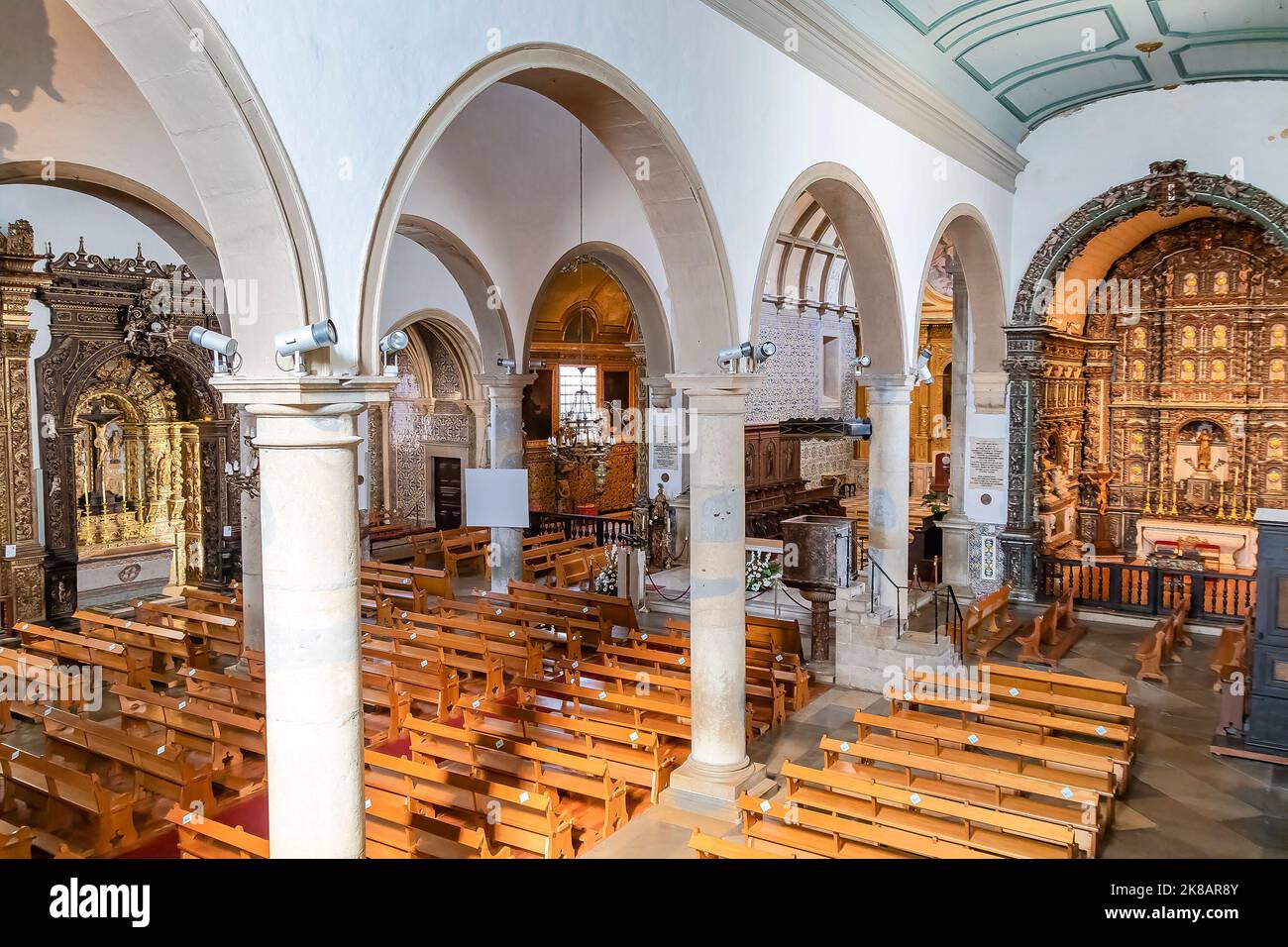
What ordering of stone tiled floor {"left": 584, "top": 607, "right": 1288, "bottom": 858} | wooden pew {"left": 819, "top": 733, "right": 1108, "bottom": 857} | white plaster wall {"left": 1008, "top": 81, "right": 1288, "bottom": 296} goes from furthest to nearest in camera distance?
white plaster wall {"left": 1008, "top": 81, "right": 1288, "bottom": 296} < stone tiled floor {"left": 584, "top": 607, "right": 1288, "bottom": 858} < wooden pew {"left": 819, "top": 733, "right": 1108, "bottom": 857}

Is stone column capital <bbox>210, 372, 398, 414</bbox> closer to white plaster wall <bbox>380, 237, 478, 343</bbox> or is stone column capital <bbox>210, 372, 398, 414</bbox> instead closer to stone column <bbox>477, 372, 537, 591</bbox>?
stone column <bbox>477, 372, 537, 591</bbox>

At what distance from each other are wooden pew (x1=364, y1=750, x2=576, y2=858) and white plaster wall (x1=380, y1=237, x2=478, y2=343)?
11.6 m

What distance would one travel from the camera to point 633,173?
8.52m

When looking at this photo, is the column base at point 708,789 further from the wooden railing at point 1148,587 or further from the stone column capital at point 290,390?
the wooden railing at point 1148,587

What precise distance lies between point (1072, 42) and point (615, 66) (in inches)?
301

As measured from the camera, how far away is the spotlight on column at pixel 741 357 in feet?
28.5

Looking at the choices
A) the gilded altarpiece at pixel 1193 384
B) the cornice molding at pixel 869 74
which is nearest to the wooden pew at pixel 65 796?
the cornice molding at pixel 869 74

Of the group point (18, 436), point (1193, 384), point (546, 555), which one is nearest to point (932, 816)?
point (546, 555)

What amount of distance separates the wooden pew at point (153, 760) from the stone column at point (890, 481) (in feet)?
25.8

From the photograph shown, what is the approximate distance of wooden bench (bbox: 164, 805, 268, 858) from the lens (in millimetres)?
6725

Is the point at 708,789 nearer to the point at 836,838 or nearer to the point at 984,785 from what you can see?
the point at 836,838

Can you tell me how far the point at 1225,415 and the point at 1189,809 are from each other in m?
10.9

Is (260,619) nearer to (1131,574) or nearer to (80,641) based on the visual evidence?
(80,641)

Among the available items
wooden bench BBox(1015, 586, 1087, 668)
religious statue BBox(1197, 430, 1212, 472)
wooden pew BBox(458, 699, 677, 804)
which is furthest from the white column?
religious statue BBox(1197, 430, 1212, 472)
